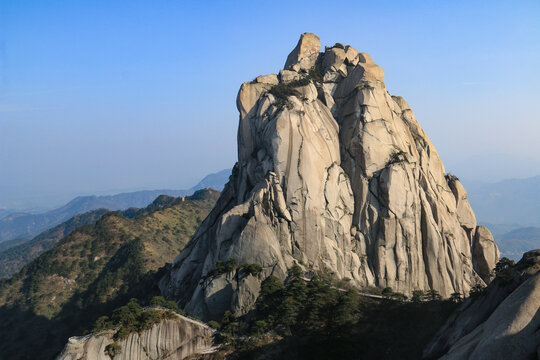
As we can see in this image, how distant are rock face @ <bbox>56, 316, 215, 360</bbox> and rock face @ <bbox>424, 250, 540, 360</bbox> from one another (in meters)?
23.8

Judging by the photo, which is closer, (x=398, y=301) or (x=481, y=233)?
(x=398, y=301)

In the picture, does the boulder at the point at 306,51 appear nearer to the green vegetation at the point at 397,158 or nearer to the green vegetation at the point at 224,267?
the green vegetation at the point at 397,158

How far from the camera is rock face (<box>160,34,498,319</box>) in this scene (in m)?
52.8

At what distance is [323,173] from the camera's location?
5822 cm

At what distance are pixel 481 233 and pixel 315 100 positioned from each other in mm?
36092

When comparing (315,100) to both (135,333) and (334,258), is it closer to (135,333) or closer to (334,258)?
(334,258)

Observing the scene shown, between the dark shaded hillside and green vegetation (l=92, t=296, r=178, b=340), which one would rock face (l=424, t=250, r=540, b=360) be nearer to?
green vegetation (l=92, t=296, r=178, b=340)

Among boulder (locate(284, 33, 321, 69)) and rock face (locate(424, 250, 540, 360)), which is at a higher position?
boulder (locate(284, 33, 321, 69))

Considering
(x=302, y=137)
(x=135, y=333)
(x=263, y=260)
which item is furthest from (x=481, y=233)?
(x=135, y=333)

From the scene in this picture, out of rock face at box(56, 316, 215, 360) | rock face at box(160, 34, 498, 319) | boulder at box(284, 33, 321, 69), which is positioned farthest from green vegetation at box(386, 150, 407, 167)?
rock face at box(56, 316, 215, 360)

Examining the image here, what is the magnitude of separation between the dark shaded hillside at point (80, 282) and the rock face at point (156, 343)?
2847cm

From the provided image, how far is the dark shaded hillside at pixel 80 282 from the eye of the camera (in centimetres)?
8231

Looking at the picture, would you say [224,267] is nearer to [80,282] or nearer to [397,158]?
[397,158]

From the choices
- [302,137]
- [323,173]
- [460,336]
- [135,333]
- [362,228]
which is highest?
[302,137]
